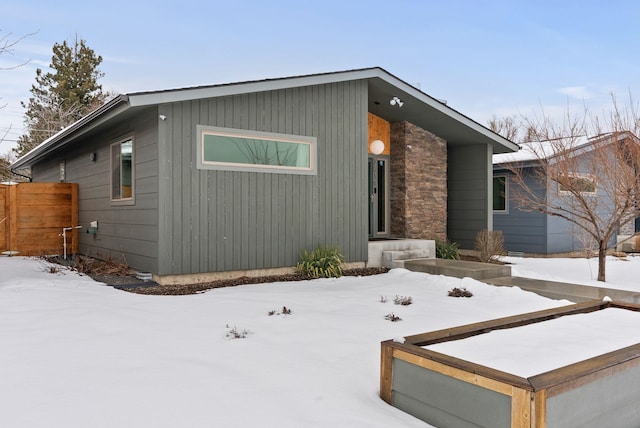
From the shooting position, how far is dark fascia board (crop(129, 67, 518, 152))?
6.32 metres

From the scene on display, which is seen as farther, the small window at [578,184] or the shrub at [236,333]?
the small window at [578,184]

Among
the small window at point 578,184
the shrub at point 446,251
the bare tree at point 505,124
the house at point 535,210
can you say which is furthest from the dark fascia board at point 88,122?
the bare tree at point 505,124

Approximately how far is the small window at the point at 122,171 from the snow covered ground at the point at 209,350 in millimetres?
1873

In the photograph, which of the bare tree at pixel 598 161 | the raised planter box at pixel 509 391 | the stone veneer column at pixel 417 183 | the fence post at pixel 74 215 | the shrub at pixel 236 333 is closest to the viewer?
the raised planter box at pixel 509 391

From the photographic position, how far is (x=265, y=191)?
7543 mm

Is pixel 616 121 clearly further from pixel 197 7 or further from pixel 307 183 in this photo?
pixel 197 7

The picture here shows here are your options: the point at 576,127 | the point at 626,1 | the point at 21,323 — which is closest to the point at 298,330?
the point at 21,323

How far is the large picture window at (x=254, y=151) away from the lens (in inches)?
276

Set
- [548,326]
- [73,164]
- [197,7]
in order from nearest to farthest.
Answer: [548,326] < [73,164] < [197,7]

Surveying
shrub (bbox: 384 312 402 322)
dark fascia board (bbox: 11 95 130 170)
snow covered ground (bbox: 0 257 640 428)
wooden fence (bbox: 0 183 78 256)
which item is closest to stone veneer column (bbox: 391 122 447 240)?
snow covered ground (bbox: 0 257 640 428)

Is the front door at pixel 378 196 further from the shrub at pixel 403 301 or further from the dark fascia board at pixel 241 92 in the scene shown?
the shrub at pixel 403 301

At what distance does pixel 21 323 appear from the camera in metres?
4.31

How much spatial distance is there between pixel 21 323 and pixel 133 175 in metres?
3.56

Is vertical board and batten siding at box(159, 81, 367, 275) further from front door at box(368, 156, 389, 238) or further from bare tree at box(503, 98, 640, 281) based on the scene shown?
bare tree at box(503, 98, 640, 281)
